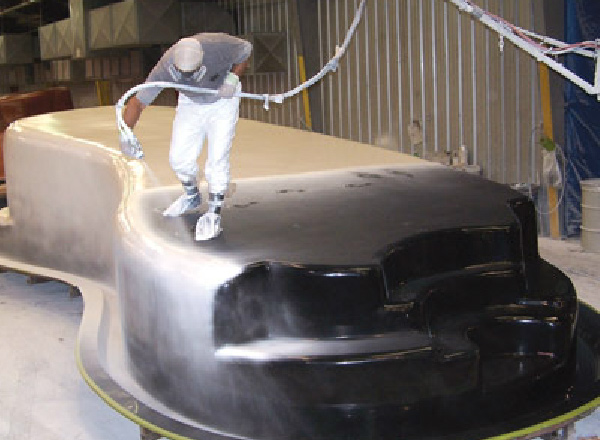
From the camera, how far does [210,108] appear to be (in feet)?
9.34

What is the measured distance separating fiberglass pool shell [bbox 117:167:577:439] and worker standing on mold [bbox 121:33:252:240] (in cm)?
16

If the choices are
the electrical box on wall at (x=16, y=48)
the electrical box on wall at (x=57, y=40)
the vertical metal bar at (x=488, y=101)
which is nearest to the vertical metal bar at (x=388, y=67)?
the vertical metal bar at (x=488, y=101)

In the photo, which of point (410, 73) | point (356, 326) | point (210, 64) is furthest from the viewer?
point (410, 73)

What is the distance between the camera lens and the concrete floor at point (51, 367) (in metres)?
3.19

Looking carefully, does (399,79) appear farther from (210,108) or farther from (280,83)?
(210,108)

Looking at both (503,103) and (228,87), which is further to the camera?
(503,103)

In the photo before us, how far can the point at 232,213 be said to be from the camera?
10.2ft

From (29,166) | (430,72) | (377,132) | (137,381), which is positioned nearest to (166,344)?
(137,381)

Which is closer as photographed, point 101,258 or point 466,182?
point 466,182

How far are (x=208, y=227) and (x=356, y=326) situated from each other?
66 centimetres

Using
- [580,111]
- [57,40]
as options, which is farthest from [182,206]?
[57,40]

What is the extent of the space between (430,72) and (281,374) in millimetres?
5431

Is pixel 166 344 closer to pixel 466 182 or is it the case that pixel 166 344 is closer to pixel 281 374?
pixel 281 374

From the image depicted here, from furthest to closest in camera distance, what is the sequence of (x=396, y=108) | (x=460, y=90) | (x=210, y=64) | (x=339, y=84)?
(x=339, y=84)
(x=396, y=108)
(x=460, y=90)
(x=210, y=64)
